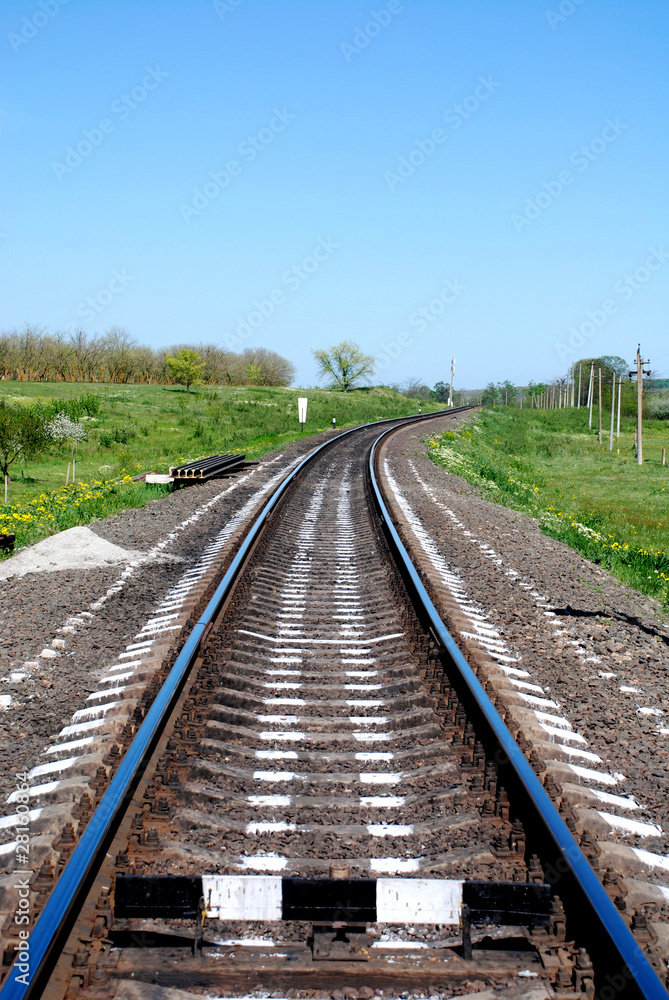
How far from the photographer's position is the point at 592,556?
38.6ft

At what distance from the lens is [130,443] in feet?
108

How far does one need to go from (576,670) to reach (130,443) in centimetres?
2934

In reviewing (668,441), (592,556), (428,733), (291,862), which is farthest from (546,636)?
(668,441)

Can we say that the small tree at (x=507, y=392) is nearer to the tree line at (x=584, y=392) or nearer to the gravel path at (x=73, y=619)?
the tree line at (x=584, y=392)

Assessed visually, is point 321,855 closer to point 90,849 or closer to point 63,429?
point 90,849

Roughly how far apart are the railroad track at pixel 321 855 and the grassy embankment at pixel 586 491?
6.26 m

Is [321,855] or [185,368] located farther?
[185,368]

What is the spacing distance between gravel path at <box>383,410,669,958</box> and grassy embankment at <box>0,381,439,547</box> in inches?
232

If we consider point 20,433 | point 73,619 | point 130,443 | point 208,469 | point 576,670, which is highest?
point 20,433

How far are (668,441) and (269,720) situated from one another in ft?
196

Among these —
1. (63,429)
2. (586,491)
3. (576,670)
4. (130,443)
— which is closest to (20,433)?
(63,429)

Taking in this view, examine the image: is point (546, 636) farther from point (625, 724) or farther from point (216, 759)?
point (216, 759)

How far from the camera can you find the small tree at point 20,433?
21.5 meters

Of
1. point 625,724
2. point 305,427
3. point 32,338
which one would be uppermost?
point 32,338
